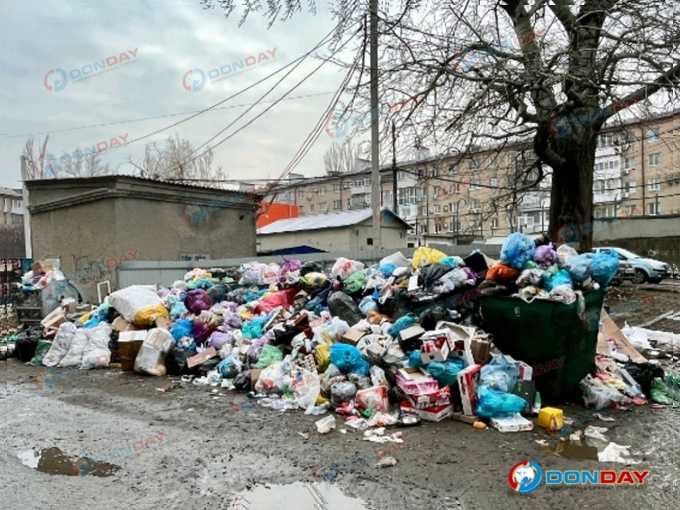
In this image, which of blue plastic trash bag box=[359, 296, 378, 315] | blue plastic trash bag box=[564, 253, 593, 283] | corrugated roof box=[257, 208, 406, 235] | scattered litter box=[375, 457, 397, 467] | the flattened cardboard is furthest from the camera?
corrugated roof box=[257, 208, 406, 235]

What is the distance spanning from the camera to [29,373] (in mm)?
6410

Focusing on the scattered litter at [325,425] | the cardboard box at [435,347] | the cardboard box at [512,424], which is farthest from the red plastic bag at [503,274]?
the scattered litter at [325,425]

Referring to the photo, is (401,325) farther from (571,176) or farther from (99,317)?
(571,176)

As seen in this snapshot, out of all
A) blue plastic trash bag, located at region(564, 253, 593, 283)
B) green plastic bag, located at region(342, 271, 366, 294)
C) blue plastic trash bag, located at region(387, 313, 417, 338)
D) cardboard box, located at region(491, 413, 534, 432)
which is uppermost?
blue plastic trash bag, located at region(564, 253, 593, 283)

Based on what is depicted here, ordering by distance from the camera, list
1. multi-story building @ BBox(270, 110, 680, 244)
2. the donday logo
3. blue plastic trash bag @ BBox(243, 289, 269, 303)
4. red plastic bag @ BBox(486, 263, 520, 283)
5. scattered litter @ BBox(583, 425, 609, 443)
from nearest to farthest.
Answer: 1. the donday logo
2. scattered litter @ BBox(583, 425, 609, 443)
3. red plastic bag @ BBox(486, 263, 520, 283)
4. blue plastic trash bag @ BBox(243, 289, 269, 303)
5. multi-story building @ BBox(270, 110, 680, 244)

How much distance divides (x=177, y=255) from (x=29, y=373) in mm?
6948

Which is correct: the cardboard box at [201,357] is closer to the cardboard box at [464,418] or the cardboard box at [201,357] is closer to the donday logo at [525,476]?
the cardboard box at [464,418]

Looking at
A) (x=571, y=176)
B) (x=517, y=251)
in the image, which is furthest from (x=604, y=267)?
(x=571, y=176)

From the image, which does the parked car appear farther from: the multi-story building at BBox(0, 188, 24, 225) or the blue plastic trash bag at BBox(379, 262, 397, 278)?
the multi-story building at BBox(0, 188, 24, 225)

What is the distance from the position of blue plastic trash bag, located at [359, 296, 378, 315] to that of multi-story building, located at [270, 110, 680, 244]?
5171 mm

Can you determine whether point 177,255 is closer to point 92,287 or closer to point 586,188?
point 92,287

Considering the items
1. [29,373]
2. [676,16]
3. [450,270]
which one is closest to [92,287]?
[29,373]

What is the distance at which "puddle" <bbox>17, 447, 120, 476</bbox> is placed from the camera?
3143mm

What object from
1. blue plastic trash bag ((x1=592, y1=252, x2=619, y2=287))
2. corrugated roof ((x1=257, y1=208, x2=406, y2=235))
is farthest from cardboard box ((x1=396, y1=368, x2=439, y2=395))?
corrugated roof ((x1=257, y1=208, x2=406, y2=235))
